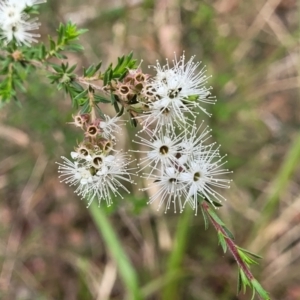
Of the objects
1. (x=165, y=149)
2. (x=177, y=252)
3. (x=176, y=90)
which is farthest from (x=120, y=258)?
(x=176, y=90)

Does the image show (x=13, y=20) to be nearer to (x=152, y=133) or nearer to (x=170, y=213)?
(x=152, y=133)

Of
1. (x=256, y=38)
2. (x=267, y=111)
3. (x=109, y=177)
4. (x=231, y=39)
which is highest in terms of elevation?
(x=256, y=38)

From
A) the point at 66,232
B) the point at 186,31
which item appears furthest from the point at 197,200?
the point at 66,232

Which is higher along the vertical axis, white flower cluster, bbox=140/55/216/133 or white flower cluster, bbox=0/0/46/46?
white flower cluster, bbox=0/0/46/46

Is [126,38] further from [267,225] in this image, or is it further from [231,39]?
[267,225]

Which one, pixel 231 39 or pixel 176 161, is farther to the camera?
pixel 231 39

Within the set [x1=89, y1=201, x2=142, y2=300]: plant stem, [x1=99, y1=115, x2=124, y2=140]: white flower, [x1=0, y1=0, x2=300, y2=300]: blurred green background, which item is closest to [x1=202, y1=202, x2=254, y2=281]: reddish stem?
[x1=99, y1=115, x2=124, y2=140]: white flower

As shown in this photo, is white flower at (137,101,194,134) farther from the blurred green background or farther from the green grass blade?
the blurred green background

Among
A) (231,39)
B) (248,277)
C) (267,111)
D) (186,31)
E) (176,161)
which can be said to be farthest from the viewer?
(267,111)

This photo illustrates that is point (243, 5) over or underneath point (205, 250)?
over
